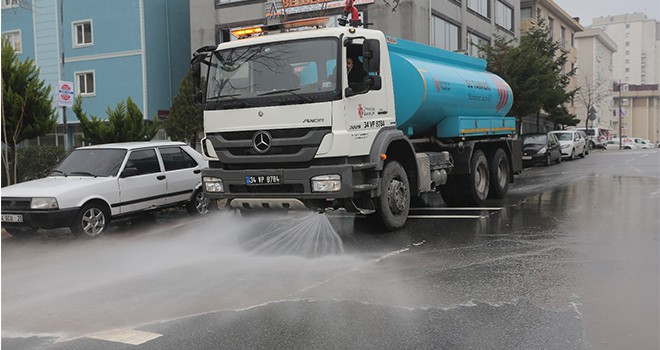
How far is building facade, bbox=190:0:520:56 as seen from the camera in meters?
24.2

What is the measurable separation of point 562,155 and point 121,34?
22.9 metres

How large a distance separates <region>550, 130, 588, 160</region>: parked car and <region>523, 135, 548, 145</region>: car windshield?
11.0ft

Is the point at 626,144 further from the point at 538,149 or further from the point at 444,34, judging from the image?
the point at 538,149

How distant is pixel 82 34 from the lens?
103 feet

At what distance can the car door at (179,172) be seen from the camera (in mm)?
11250

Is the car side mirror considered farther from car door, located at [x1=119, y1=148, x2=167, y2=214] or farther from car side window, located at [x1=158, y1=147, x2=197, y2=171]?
car side window, located at [x1=158, y1=147, x2=197, y2=171]

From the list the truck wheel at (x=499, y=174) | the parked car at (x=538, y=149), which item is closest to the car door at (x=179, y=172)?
the truck wheel at (x=499, y=174)

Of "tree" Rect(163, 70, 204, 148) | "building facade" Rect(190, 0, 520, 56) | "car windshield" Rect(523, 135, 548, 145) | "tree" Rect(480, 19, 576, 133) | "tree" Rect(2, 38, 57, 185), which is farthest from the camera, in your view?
"tree" Rect(480, 19, 576, 133)

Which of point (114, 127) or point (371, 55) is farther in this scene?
point (114, 127)

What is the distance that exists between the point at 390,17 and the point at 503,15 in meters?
16.7

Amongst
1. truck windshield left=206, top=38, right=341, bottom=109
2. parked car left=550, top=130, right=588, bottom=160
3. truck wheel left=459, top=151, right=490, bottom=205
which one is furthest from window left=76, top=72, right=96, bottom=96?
truck windshield left=206, top=38, right=341, bottom=109

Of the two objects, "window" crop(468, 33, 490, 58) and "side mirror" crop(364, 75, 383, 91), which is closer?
"side mirror" crop(364, 75, 383, 91)

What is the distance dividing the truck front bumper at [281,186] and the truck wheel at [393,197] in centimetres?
81

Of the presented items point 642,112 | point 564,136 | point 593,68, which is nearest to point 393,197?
point 564,136
